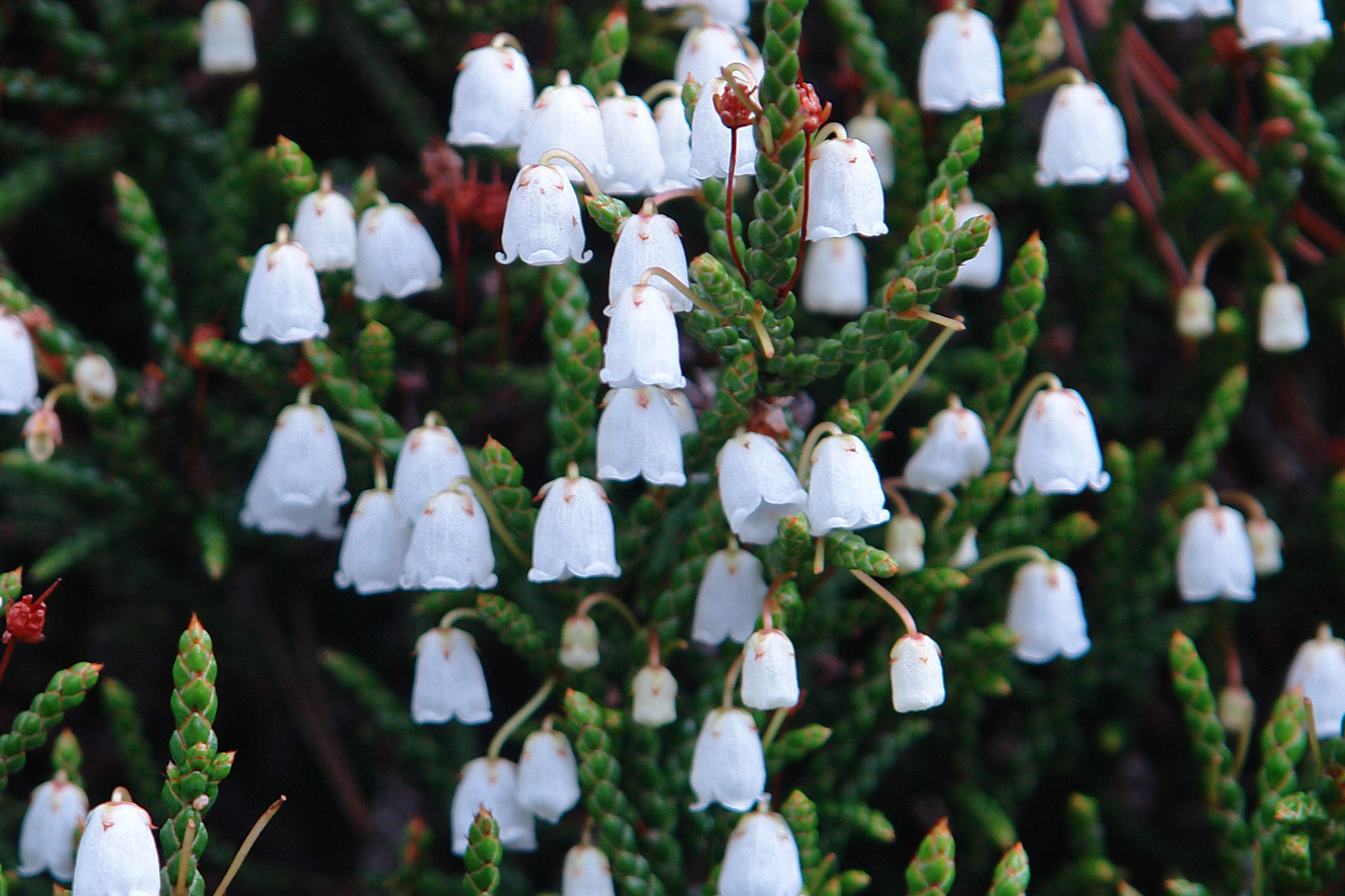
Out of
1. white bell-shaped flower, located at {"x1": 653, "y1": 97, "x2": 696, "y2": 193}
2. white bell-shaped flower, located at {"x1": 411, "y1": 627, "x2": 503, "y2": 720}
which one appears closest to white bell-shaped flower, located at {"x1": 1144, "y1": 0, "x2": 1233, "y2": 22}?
white bell-shaped flower, located at {"x1": 653, "y1": 97, "x2": 696, "y2": 193}

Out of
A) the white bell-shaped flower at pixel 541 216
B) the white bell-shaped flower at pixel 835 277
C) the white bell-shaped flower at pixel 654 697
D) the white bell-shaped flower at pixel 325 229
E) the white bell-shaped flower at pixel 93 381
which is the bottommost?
the white bell-shaped flower at pixel 654 697

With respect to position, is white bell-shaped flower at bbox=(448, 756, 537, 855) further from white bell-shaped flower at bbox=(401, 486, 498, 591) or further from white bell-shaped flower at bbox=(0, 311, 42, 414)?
white bell-shaped flower at bbox=(0, 311, 42, 414)

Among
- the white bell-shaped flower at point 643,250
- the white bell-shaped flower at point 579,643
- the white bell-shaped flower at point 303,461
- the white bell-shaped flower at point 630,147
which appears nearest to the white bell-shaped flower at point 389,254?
the white bell-shaped flower at point 303,461

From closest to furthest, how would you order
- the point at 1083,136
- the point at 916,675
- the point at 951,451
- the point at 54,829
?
the point at 916,675
the point at 54,829
the point at 951,451
the point at 1083,136

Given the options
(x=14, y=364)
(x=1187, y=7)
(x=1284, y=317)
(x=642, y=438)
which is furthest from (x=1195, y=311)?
(x=14, y=364)

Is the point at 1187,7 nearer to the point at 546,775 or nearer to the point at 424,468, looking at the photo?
the point at 424,468

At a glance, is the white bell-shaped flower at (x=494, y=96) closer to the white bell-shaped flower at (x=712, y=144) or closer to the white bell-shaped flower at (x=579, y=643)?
the white bell-shaped flower at (x=712, y=144)
